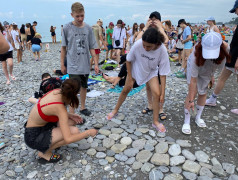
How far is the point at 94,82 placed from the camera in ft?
21.1

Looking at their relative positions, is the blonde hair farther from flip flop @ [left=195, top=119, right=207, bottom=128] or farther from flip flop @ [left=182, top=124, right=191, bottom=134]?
flip flop @ [left=195, top=119, right=207, bottom=128]

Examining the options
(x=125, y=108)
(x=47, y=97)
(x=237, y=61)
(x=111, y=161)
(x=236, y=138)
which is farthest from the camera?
(x=125, y=108)

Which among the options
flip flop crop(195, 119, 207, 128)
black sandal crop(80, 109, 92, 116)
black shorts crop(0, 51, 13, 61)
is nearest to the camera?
flip flop crop(195, 119, 207, 128)

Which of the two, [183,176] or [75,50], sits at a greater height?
[75,50]

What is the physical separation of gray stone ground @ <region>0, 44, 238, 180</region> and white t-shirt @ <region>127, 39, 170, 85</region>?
41.7 inches

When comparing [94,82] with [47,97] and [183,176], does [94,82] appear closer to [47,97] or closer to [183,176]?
[47,97]

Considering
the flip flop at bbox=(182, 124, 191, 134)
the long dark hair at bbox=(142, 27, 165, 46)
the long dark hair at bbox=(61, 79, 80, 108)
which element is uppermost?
the long dark hair at bbox=(142, 27, 165, 46)

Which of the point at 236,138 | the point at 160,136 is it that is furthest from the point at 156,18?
the point at 236,138

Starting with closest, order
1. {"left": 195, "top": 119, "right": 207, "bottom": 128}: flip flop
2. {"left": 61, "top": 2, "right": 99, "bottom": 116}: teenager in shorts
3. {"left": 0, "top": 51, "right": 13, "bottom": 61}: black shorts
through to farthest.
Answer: {"left": 61, "top": 2, "right": 99, "bottom": 116}: teenager in shorts
{"left": 195, "top": 119, "right": 207, "bottom": 128}: flip flop
{"left": 0, "top": 51, "right": 13, "bottom": 61}: black shorts

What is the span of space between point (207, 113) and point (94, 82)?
3.80 metres

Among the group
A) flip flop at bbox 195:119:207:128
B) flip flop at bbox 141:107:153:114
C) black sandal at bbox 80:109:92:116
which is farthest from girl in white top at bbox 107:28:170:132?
black sandal at bbox 80:109:92:116

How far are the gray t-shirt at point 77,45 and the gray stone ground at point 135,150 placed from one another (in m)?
1.13

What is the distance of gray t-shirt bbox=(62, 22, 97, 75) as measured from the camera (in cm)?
344

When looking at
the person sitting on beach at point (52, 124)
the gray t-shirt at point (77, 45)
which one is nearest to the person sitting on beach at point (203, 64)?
the person sitting on beach at point (52, 124)
